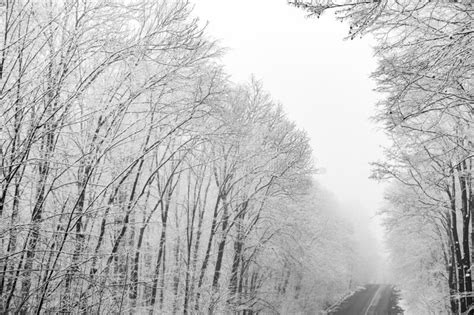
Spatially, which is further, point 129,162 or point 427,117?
point 129,162

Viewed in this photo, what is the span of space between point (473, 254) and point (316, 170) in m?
6.30

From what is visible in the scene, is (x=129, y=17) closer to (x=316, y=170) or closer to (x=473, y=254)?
(x=316, y=170)

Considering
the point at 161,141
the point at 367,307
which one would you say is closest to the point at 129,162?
the point at 161,141

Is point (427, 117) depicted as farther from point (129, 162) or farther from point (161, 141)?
point (129, 162)

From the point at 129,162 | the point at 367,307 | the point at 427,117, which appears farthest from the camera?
the point at 367,307

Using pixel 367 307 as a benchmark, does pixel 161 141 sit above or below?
above

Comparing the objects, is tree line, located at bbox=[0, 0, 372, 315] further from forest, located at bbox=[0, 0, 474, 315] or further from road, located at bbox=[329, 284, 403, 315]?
road, located at bbox=[329, 284, 403, 315]

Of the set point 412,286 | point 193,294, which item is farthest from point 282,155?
point 412,286

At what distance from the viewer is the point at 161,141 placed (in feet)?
22.2

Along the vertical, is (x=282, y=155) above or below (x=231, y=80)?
below

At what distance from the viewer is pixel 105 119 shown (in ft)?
19.5

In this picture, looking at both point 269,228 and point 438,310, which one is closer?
point 269,228

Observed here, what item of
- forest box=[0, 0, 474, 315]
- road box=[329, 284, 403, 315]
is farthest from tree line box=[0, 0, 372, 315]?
road box=[329, 284, 403, 315]

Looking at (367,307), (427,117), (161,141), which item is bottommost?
(367,307)
